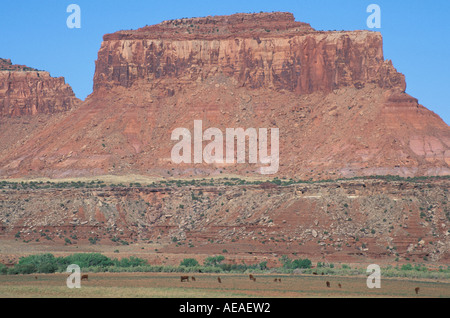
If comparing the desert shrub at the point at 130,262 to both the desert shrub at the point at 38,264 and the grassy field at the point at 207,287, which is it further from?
the grassy field at the point at 207,287

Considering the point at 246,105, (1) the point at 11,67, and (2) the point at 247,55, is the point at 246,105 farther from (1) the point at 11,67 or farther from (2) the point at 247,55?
(1) the point at 11,67

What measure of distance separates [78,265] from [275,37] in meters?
67.4

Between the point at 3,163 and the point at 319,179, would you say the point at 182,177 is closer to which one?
the point at 319,179

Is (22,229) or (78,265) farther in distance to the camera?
(22,229)

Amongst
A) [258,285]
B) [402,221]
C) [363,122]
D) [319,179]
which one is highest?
[363,122]

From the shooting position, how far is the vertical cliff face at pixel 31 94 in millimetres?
166625

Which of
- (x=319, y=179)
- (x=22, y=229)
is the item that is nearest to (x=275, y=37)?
(x=319, y=179)

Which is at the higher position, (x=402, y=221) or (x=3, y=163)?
(x=3, y=163)

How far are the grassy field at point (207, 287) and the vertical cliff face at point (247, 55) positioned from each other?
2490 inches

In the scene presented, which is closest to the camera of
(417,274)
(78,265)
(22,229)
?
(417,274)

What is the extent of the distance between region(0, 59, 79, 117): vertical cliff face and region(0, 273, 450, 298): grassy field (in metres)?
97.5

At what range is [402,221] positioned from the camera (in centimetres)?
9300

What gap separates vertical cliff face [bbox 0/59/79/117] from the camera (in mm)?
166625

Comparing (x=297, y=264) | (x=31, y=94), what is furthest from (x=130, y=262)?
(x=31, y=94)
